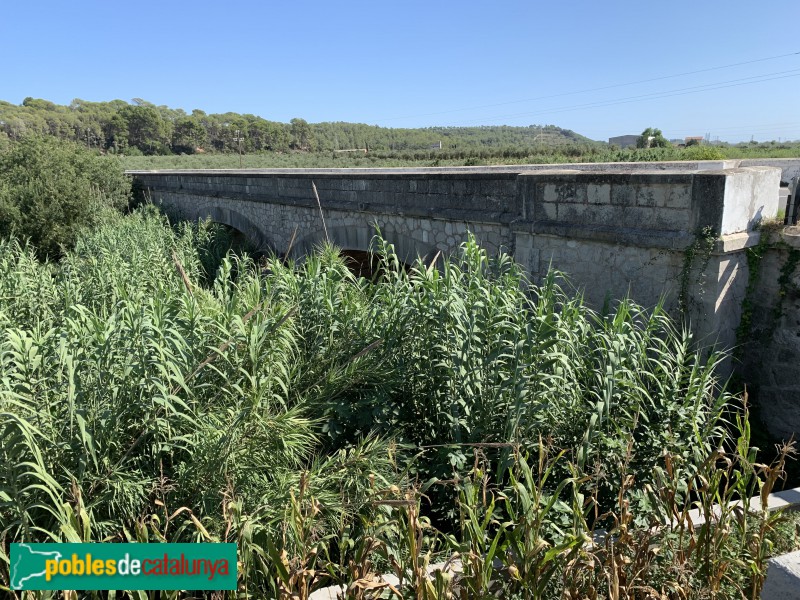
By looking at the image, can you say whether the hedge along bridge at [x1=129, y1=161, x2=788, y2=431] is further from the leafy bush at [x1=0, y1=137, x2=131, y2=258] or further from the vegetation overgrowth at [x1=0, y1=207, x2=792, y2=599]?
the leafy bush at [x1=0, y1=137, x2=131, y2=258]

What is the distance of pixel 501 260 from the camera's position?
4.52 meters

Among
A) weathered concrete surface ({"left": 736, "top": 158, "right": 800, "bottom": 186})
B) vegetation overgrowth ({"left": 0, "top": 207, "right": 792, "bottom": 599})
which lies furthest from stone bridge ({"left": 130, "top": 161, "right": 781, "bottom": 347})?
weathered concrete surface ({"left": 736, "top": 158, "right": 800, "bottom": 186})

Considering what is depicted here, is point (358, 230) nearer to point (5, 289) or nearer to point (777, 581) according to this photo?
point (5, 289)

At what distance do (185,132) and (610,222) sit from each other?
61.1m

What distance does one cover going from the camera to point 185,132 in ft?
193

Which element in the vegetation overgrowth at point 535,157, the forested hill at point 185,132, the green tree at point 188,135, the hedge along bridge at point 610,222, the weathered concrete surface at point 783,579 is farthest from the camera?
the green tree at point 188,135

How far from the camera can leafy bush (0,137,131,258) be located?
12.1 m

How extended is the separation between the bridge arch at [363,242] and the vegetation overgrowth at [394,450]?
2.65 meters

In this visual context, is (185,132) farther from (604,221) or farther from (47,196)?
(604,221)

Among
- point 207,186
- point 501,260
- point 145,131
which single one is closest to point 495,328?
point 501,260

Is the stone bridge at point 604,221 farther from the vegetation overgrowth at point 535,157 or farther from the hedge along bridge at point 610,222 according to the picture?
the vegetation overgrowth at point 535,157

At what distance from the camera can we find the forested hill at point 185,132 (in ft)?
176

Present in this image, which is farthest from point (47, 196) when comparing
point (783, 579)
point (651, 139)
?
point (651, 139)

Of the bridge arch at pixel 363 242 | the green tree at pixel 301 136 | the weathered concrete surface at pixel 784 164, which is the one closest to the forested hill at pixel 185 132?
the green tree at pixel 301 136
